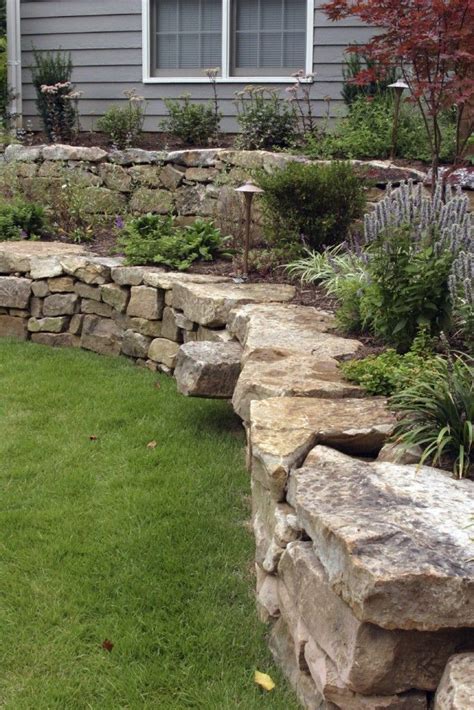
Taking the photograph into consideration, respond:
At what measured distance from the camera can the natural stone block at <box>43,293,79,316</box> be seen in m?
6.75

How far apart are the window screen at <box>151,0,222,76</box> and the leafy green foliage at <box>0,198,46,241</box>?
8.85 ft

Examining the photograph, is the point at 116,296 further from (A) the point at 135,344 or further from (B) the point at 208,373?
(B) the point at 208,373

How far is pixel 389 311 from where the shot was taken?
389 cm

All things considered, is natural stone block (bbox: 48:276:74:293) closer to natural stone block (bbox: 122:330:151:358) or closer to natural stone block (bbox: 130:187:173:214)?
natural stone block (bbox: 122:330:151:358)

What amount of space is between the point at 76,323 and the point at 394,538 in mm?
4985

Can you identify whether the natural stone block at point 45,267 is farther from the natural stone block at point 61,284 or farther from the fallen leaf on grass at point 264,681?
the fallen leaf on grass at point 264,681

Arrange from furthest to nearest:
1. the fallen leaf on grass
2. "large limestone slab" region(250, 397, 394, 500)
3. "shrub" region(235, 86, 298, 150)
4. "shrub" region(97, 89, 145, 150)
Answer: "shrub" region(97, 89, 145, 150) < "shrub" region(235, 86, 298, 150) < "large limestone slab" region(250, 397, 394, 500) < the fallen leaf on grass

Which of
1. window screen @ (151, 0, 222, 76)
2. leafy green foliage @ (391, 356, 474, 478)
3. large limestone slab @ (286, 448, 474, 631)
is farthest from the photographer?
window screen @ (151, 0, 222, 76)

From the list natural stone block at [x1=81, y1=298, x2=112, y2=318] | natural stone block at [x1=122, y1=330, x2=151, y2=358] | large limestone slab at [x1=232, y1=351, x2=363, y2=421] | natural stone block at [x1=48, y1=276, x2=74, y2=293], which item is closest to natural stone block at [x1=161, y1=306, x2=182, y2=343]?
natural stone block at [x1=122, y1=330, x2=151, y2=358]

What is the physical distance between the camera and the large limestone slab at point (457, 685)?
1866 mm

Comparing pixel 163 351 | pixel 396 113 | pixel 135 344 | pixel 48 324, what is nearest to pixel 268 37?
pixel 396 113

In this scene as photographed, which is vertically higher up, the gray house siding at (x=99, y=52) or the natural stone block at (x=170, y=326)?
the gray house siding at (x=99, y=52)

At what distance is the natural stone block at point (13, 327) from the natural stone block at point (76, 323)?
1.48 feet

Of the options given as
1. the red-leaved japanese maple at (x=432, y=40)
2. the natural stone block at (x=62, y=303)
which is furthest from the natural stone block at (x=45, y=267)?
the red-leaved japanese maple at (x=432, y=40)
